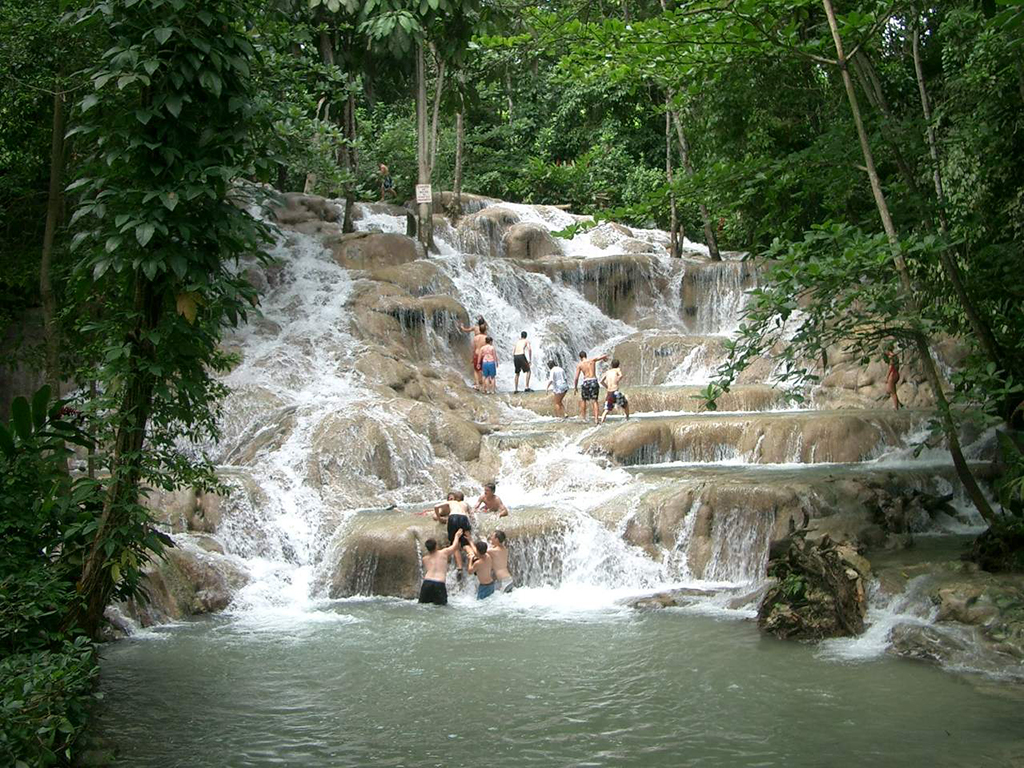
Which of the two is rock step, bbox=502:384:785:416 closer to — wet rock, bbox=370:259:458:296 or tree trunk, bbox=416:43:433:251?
wet rock, bbox=370:259:458:296

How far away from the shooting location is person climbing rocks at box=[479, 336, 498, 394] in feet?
61.7

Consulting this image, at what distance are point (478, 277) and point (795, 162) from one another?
13.0 meters

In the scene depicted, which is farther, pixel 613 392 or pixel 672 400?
pixel 672 400

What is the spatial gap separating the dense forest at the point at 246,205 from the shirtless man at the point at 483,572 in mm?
3395

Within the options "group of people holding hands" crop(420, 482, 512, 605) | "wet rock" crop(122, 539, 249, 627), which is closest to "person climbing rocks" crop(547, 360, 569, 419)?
"group of people holding hands" crop(420, 482, 512, 605)

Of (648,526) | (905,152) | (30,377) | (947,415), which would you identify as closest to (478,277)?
(30,377)

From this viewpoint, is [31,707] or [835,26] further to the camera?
[835,26]

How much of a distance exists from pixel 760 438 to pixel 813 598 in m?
5.64

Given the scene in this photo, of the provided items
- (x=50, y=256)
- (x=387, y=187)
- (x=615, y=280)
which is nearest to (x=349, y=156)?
(x=387, y=187)

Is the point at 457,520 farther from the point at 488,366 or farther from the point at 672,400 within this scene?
the point at 488,366

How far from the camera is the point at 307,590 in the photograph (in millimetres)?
12164

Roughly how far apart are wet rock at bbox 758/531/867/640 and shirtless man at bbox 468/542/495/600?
10.5 feet

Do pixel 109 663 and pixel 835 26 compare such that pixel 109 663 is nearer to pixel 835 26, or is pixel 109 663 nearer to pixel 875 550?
pixel 875 550

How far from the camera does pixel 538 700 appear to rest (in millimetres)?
7613
